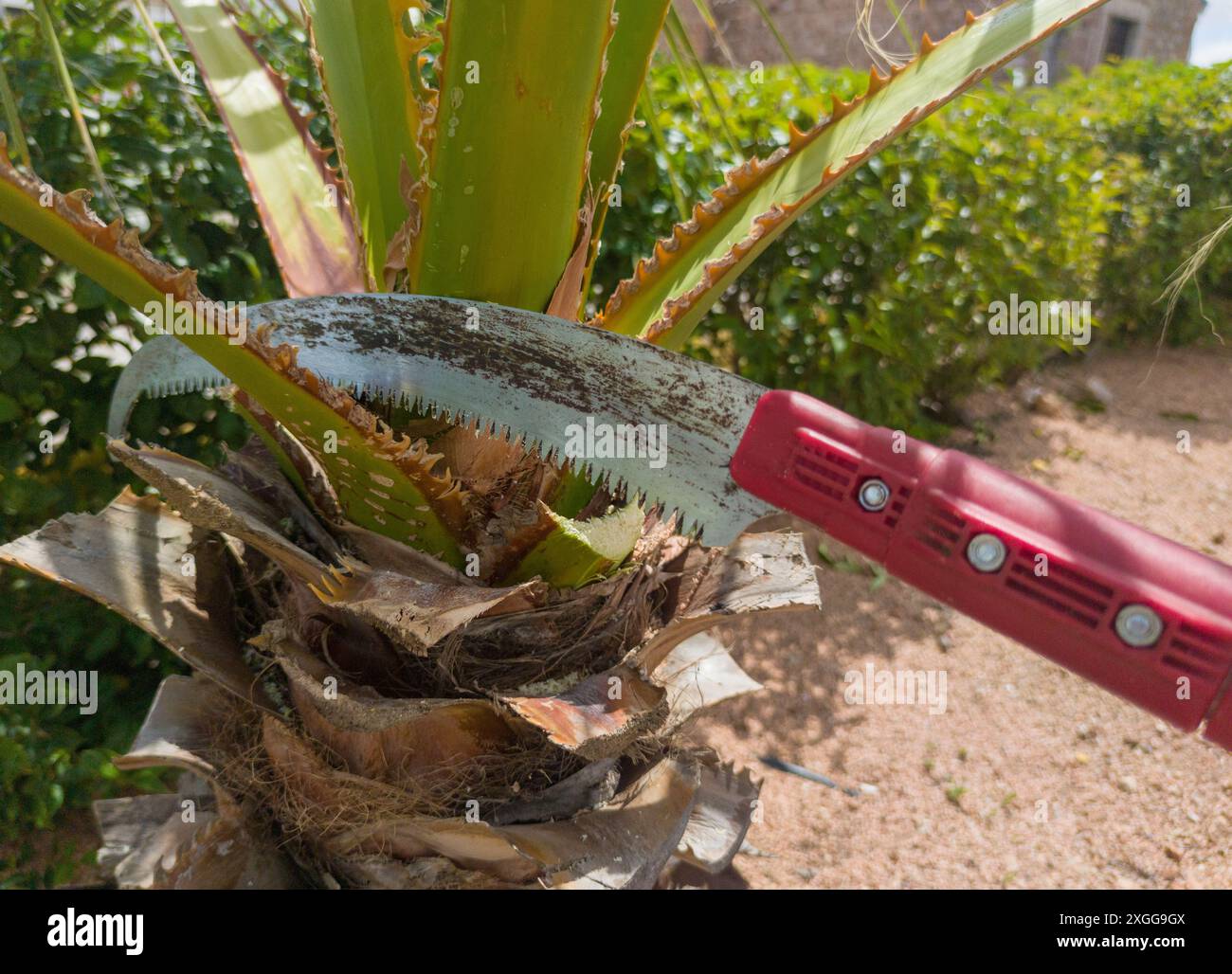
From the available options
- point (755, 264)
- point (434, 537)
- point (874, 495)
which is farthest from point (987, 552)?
point (755, 264)

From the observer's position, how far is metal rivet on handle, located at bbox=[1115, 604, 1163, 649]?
105 centimetres

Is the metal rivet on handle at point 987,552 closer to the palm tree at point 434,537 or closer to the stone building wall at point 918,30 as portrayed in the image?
the palm tree at point 434,537

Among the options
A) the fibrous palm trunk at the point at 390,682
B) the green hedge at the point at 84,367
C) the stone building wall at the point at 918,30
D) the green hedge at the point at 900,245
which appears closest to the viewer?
the fibrous palm trunk at the point at 390,682

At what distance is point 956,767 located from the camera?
8.79ft

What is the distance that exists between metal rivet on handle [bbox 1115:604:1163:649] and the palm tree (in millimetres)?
493

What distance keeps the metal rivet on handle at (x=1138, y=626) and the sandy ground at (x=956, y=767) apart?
3.35 ft

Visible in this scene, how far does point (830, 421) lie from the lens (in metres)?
1.18

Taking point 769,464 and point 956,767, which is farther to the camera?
point 956,767

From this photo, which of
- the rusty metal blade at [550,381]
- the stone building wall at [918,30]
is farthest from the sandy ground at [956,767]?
the stone building wall at [918,30]

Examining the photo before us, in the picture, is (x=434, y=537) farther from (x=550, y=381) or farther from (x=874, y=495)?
(x=874, y=495)

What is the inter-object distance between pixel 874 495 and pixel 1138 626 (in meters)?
0.33

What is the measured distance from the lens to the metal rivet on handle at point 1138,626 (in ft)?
3.45
